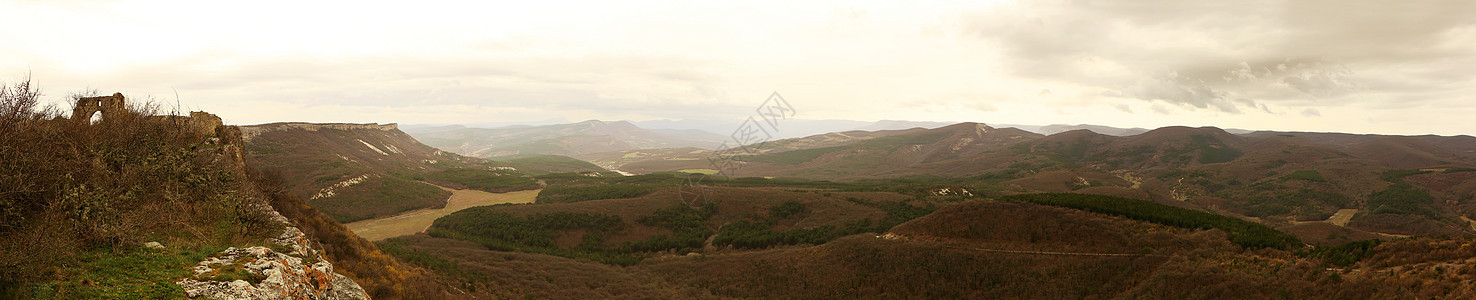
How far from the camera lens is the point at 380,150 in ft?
481

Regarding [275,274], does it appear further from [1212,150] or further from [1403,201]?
[1212,150]

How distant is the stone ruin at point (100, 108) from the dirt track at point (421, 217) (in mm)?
21216

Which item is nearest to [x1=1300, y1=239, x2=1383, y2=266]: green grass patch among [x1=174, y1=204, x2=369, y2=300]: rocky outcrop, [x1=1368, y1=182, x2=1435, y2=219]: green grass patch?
[x1=174, y1=204, x2=369, y2=300]: rocky outcrop

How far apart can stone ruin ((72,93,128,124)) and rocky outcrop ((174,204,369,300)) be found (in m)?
12.8

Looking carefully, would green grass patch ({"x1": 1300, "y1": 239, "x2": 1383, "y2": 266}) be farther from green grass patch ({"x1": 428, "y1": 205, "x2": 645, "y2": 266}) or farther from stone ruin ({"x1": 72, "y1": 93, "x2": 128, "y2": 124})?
stone ruin ({"x1": 72, "y1": 93, "x2": 128, "y2": 124})

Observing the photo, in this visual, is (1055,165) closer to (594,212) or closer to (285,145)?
(594,212)

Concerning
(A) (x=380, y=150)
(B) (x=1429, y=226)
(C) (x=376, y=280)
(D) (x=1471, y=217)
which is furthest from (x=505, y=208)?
(D) (x=1471, y=217)

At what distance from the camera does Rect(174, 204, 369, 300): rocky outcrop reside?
10.6m

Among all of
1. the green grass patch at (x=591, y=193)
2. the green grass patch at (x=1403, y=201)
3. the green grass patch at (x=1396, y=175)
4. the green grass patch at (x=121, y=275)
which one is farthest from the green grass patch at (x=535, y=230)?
the green grass patch at (x=1396, y=175)

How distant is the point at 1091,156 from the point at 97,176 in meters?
233

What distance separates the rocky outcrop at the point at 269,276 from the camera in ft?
34.8

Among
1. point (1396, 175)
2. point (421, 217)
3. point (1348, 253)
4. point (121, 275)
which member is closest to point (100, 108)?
point (121, 275)

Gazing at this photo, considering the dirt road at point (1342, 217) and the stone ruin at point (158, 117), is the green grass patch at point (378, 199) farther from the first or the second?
the dirt road at point (1342, 217)

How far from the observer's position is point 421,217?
75625 mm
